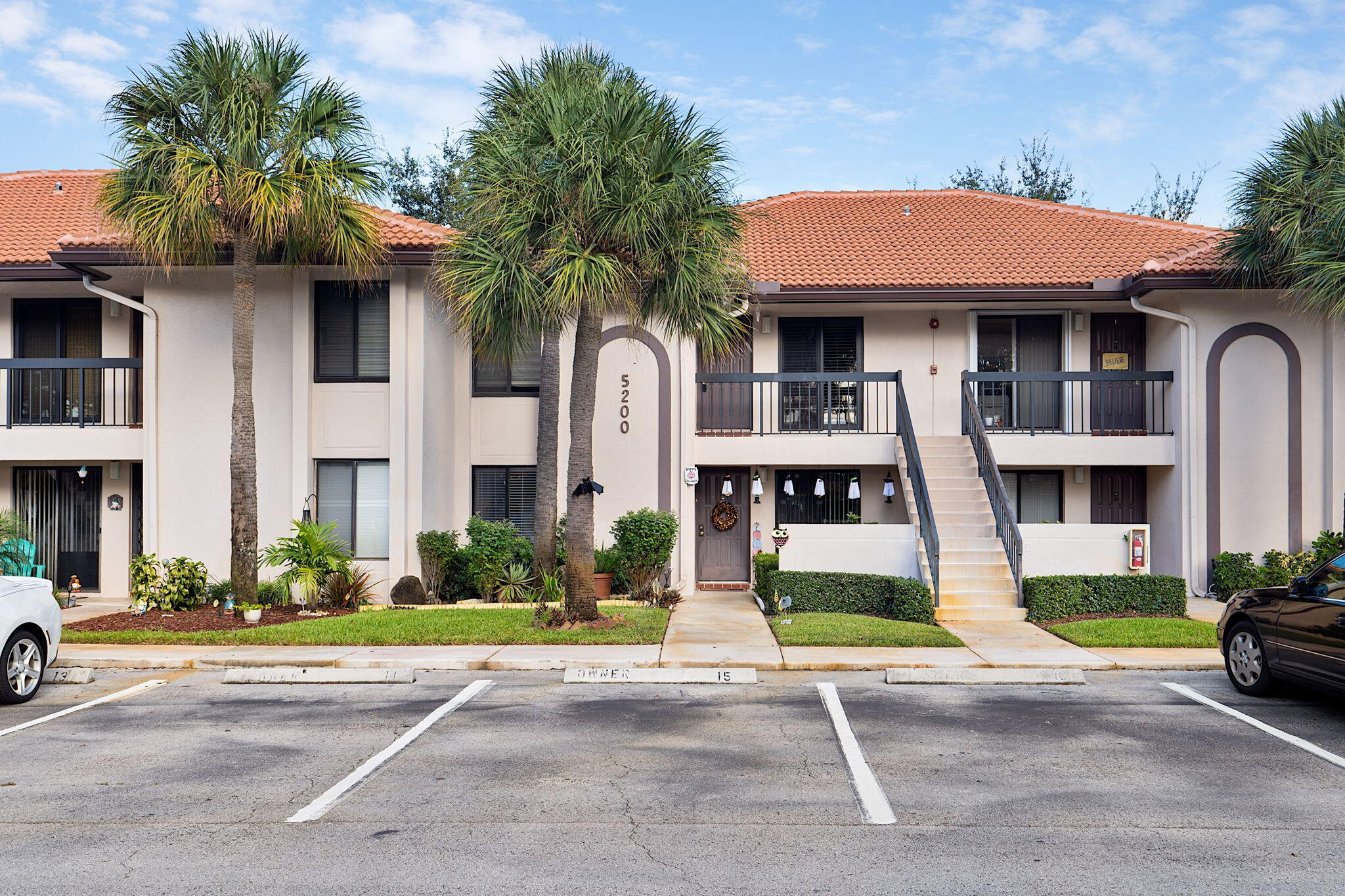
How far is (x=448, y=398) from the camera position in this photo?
16781mm

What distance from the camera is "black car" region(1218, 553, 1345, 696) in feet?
26.4

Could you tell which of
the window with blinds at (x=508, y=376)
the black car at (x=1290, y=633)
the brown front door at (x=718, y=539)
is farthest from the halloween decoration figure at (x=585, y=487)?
the black car at (x=1290, y=633)

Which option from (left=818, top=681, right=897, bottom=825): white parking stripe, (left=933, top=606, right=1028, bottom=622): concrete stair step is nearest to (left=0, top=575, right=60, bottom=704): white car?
(left=818, top=681, right=897, bottom=825): white parking stripe

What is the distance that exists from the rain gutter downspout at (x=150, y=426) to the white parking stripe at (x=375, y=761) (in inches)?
335

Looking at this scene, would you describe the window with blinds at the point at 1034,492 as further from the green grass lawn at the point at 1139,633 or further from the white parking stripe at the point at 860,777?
the white parking stripe at the point at 860,777

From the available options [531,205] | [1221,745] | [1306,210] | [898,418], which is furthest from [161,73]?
[1306,210]

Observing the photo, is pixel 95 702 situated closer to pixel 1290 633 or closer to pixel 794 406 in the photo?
pixel 1290 633

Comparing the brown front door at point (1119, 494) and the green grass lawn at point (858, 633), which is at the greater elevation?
the brown front door at point (1119, 494)

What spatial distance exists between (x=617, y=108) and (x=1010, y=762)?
324 inches

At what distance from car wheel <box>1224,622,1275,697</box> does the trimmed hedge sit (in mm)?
3746

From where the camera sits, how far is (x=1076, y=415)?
1733 cm

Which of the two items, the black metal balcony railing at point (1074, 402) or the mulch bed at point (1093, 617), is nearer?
the mulch bed at point (1093, 617)

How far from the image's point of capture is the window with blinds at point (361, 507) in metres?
15.7

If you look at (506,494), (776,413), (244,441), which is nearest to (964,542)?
(776,413)
